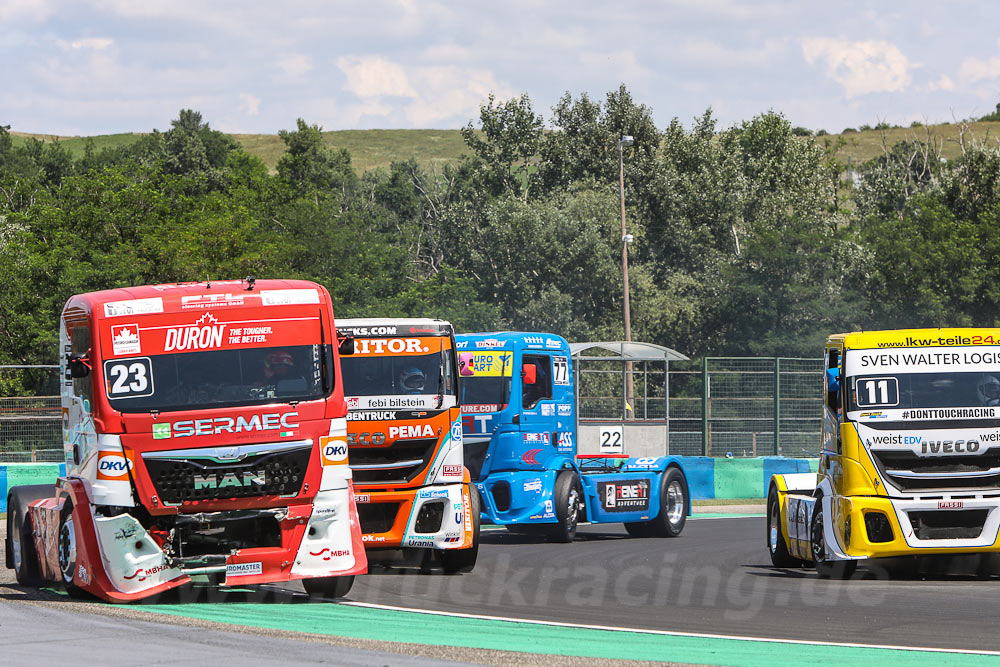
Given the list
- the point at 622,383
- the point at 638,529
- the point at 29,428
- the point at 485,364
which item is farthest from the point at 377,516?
the point at 622,383

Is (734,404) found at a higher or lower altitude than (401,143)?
lower

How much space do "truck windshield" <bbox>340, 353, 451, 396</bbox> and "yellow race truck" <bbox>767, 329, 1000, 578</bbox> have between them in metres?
4.37

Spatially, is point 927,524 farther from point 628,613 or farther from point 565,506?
point 565,506

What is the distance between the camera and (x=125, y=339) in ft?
37.8

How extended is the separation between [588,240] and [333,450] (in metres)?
49.5

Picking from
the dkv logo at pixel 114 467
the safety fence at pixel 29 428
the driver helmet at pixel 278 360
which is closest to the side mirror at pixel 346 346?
the driver helmet at pixel 278 360

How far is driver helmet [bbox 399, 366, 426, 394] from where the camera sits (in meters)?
14.5

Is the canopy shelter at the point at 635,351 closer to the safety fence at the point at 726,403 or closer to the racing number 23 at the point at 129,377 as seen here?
the safety fence at the point at 726,403

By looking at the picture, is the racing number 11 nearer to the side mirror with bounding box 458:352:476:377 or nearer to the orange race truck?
the orange race truck

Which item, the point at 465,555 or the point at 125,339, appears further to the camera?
the point at 465,555

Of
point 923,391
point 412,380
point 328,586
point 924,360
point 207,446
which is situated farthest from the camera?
point 412,380

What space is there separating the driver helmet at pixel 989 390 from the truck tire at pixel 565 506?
6.64 m

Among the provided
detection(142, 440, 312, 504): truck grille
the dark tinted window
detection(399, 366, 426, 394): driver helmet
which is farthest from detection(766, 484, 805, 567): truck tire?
detection(142, 440, 312, 504): truck grille

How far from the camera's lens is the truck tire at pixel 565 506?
18.9 metres
